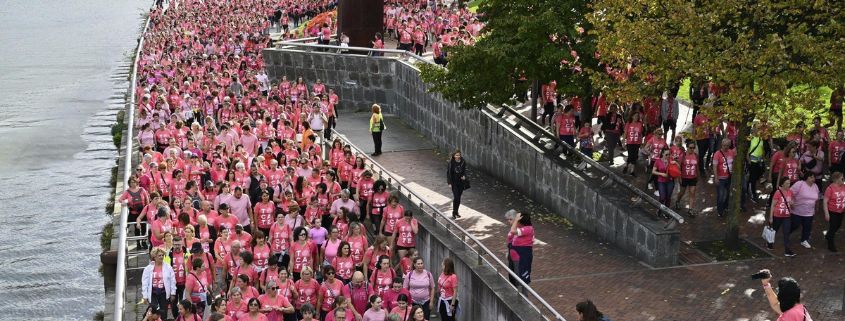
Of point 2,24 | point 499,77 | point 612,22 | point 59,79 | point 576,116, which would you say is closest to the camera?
point 612,22

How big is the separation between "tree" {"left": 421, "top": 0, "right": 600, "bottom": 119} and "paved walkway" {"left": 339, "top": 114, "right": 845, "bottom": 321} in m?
2.44

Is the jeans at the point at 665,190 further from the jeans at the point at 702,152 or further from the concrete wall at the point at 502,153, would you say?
the jeans at the point at 702,152

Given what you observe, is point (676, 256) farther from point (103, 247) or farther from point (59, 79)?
point (59, 79)

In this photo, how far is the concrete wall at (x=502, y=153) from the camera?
1823 centimetres

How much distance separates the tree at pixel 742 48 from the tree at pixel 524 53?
3277 millimetres

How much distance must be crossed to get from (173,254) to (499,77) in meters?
9.10

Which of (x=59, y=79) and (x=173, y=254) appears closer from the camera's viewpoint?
(x=173, y=254)

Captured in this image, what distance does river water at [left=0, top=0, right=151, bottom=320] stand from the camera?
25.6 metres

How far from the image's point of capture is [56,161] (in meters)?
39.9

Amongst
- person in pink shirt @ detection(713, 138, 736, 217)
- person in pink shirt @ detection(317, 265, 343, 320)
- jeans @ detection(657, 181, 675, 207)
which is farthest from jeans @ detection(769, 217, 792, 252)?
person in pink shirt @ detection(317, 265, 343, 320)

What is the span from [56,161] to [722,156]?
26.1 metres

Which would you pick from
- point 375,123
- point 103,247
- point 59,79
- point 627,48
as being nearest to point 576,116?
point 375,123

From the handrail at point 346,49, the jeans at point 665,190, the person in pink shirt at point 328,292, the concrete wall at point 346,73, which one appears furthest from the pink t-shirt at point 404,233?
the concrete wall at point 346,73

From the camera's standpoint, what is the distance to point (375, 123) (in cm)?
2642
